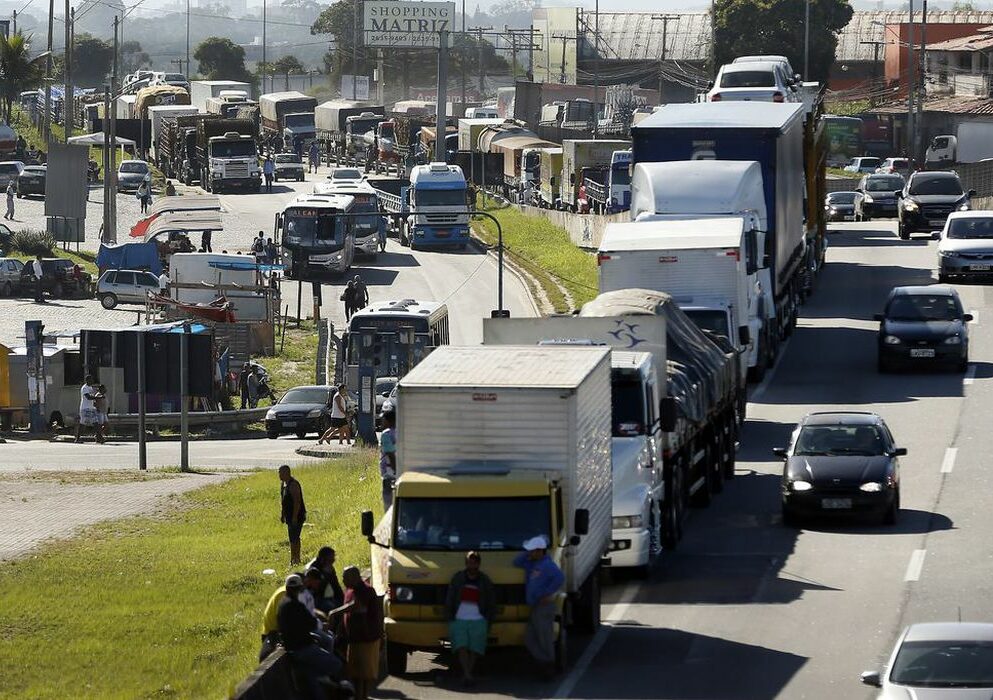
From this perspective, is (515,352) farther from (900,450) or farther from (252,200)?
(252,200)

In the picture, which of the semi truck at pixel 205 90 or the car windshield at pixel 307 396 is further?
the semi truck at pixel 205 90

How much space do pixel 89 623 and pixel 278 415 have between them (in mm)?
23216

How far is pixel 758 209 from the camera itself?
124 ft

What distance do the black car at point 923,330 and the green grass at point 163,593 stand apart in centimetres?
1288

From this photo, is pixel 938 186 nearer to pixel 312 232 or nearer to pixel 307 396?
pixel 312 232

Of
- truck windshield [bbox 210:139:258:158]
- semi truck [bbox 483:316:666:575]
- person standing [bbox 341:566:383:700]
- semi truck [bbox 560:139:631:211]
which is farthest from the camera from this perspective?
truck windshield [bbox 210:139:258:158]

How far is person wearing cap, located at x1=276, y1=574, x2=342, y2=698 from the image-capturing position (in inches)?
609

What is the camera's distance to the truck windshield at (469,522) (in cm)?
1745

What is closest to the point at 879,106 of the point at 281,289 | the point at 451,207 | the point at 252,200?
the point at 252,200

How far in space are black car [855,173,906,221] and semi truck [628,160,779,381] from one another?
107 ft

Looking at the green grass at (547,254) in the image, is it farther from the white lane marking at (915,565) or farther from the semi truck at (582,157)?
the white lane marking at (915,565)

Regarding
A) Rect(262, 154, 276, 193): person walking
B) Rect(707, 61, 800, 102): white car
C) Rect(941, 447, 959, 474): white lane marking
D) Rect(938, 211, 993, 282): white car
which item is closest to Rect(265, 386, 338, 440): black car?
Rect(707, 61, 800, 102): white car

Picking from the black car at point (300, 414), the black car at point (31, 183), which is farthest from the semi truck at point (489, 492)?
the black car at point (31, 183)

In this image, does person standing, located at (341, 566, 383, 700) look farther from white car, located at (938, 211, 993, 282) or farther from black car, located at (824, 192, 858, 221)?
black car, located at (824, 192, 858, 221)
